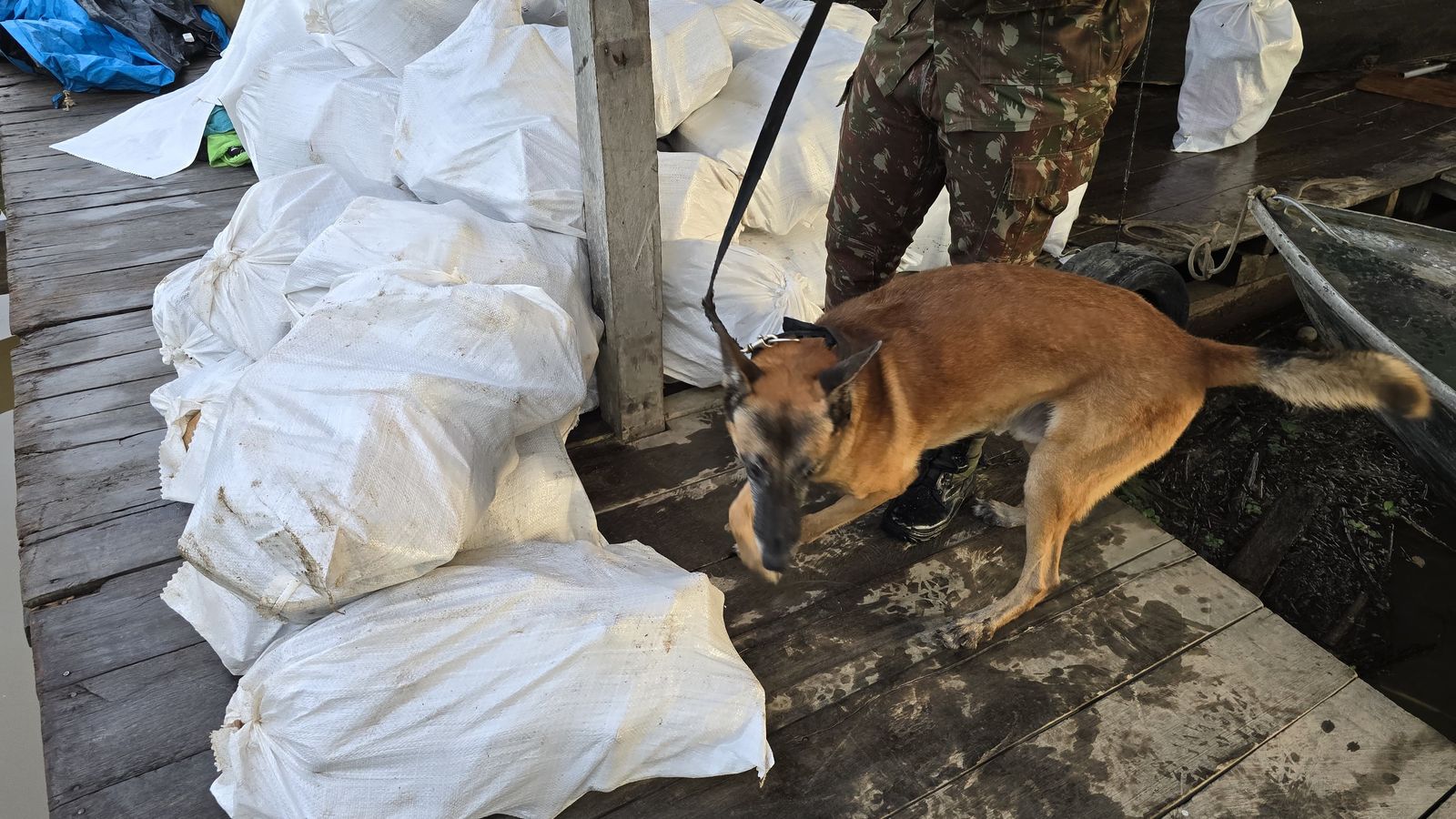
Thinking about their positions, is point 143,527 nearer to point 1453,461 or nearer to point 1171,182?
point 1453,461

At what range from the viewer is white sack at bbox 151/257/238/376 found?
2580 millimetres

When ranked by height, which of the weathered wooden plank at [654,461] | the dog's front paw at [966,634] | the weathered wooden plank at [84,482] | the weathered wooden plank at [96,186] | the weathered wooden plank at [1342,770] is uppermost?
the weathered wooden plank at [1342,770]

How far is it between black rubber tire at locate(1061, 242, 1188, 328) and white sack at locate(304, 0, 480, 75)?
2666mm

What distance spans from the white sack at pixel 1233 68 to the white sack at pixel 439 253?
420cm

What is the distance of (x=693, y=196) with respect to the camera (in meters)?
2.76

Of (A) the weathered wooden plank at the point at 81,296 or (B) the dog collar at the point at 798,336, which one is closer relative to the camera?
(B) the dog collar at the point at 798,336

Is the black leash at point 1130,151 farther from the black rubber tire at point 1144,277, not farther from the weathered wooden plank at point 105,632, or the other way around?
the weathered wooden plank at point 105,632

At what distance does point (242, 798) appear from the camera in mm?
1509

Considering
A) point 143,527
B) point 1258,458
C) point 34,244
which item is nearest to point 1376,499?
point 1258,458

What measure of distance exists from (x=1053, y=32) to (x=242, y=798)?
2223 millimetres

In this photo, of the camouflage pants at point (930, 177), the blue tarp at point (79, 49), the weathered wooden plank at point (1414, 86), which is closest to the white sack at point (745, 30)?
the camouflage pants at point (930, 177)

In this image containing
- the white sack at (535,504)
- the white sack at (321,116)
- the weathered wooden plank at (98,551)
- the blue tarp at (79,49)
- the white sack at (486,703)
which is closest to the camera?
the white sack at (486,703)

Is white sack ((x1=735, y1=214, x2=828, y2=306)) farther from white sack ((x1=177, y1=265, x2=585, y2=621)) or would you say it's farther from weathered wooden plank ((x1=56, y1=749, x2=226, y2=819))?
weathered wooden plank ((x1=56, y1=749, x2=226, y2=819))

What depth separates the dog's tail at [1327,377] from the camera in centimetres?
178
